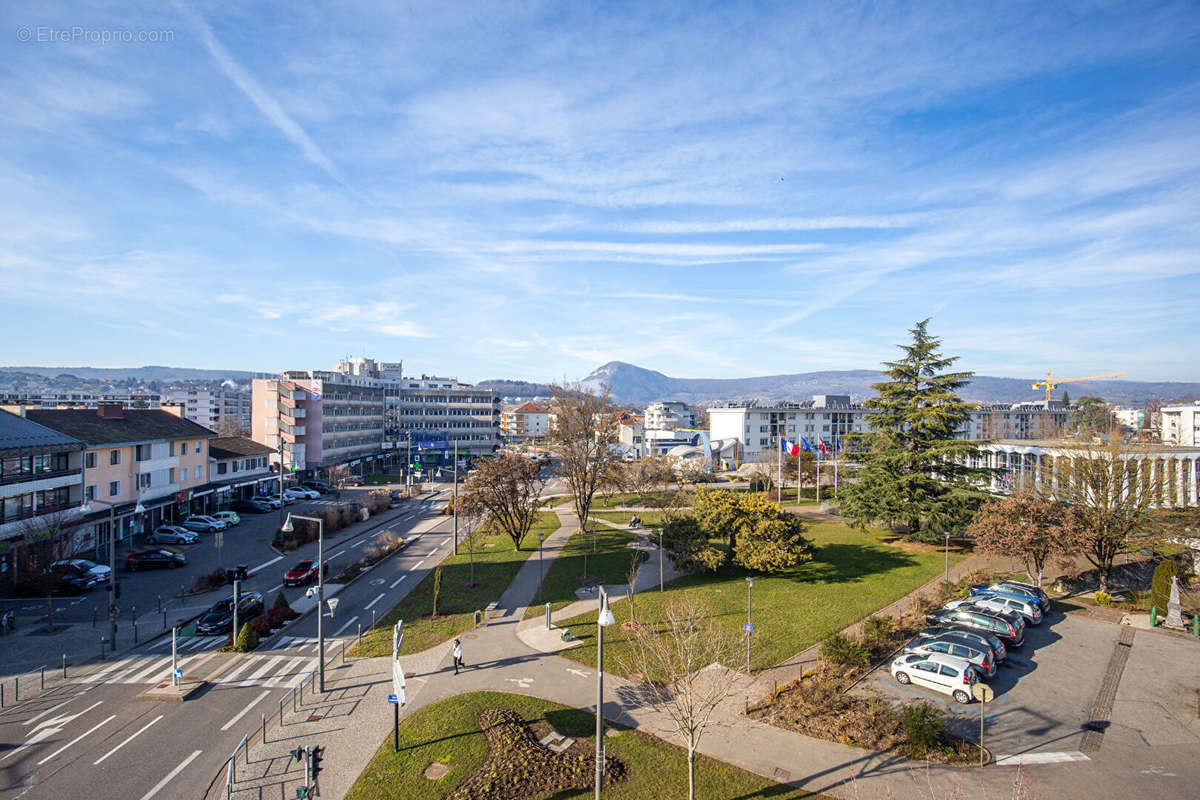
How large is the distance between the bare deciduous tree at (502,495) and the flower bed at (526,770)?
24.4 metres

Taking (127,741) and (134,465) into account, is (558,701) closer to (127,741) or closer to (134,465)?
(127,741)

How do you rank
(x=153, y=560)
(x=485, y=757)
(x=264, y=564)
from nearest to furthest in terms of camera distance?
(x=485, y=757) → (x=153, y=560) → (x=264, y=564)

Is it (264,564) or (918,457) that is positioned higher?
(918,457)

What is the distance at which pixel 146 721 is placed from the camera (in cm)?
1822

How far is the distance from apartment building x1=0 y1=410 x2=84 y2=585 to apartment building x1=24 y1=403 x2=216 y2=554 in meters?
1.36

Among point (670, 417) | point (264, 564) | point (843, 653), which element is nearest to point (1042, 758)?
point (843, 653)

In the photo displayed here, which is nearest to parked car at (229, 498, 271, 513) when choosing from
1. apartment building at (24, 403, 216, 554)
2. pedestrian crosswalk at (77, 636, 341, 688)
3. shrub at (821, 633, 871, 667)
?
apartment building at (24, 403, 216, 554)

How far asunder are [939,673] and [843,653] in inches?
114

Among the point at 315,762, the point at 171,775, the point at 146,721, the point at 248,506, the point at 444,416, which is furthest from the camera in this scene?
the point at 444,416

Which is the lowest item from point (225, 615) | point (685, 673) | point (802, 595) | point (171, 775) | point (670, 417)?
point (225, 615)

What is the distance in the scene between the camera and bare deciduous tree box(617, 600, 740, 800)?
14867 mm

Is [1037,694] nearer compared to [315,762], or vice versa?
[315,762]

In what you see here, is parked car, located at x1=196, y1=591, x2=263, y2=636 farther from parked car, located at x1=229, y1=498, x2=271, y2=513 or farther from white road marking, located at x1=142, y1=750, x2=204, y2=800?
parked car, located at x1=229, y1=498, x2=271, y2=513

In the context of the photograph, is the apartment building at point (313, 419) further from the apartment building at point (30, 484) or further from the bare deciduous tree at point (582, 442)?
the bare deciduous tree at point (582, 442)
